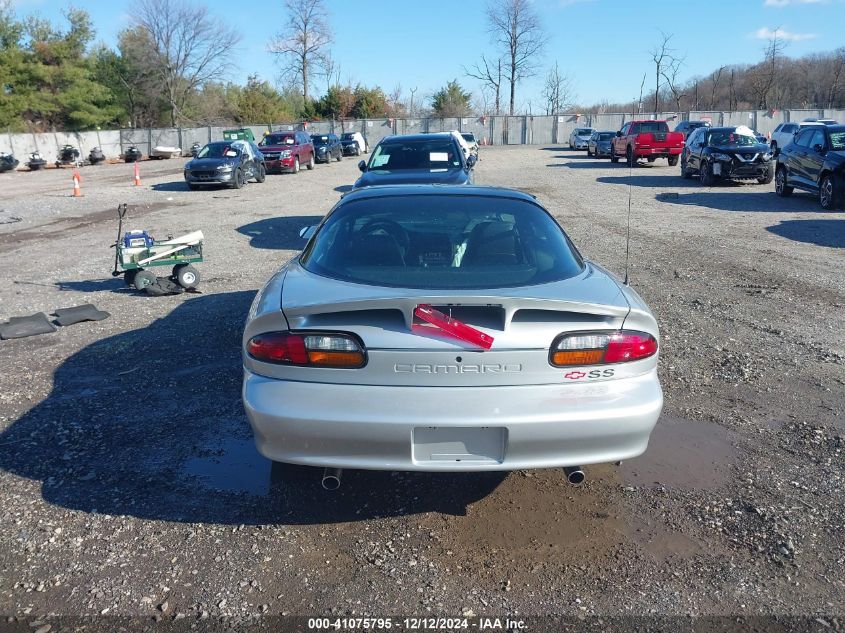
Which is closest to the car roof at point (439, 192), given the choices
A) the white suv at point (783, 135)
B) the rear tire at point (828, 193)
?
the rear tire at point (828, 193)

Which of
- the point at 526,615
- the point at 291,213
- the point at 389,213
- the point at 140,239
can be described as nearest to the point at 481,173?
A: the point at 291,213

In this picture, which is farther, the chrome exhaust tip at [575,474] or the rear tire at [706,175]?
the rear tire at [706,175]

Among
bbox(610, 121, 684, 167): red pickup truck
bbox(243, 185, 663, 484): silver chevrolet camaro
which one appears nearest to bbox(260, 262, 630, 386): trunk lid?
bbox(243, 185, 663, 484): silver chevrolet camaro

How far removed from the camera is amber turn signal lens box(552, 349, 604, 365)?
3146 millimetres

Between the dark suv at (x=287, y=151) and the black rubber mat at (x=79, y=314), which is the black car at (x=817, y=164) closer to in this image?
the black rubber mat at (x=79, y=314)

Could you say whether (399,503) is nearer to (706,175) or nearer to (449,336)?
(449,336)

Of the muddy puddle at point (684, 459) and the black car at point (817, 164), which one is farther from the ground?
the black car at point (817, 164)

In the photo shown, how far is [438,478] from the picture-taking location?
398cm

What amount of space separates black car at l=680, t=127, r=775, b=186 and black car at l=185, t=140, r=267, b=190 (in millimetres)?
14293

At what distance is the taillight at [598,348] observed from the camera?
3.15 m

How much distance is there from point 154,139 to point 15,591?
51.9 metres

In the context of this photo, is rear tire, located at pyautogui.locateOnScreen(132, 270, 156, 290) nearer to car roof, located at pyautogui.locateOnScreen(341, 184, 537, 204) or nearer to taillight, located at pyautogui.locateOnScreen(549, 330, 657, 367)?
car roof, located at pyautogui.locateOnScreen(341, 184, 537, 204)

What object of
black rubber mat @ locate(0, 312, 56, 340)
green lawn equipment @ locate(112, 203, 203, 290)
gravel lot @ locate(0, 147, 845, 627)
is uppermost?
green lawn equipment @ locate(112, 203, 203, 290)

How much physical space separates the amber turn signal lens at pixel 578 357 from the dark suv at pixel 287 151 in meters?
27.2
